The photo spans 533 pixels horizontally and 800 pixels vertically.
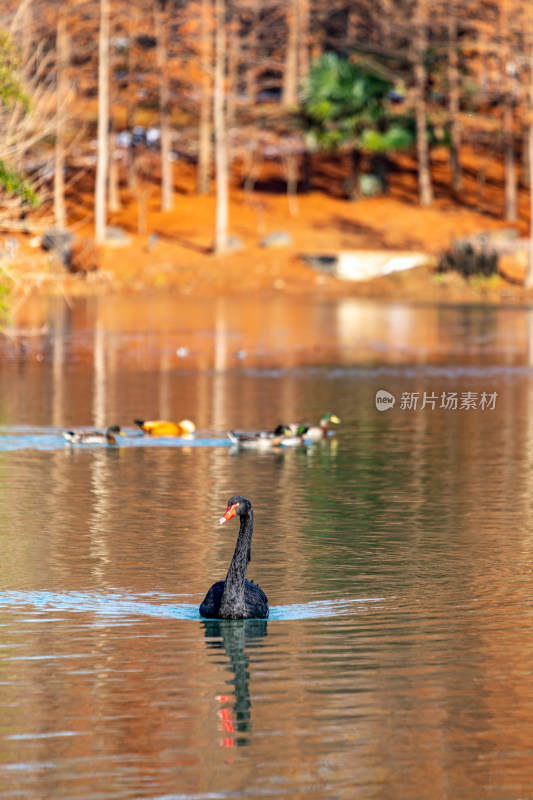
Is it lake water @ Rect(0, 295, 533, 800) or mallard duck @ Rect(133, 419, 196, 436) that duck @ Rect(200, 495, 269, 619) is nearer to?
lake water @ Rect(0, 295, 533, 800)

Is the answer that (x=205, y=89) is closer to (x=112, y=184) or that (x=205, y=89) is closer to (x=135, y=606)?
(x=112, y=184)

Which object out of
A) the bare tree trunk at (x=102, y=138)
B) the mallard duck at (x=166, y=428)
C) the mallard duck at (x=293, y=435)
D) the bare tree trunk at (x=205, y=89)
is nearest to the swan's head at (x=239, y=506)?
the mallard duck at (x=293, y=435)

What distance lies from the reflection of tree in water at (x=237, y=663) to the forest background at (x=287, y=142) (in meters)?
47.1

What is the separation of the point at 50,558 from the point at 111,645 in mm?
3364

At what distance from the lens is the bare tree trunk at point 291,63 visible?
83.8 meters

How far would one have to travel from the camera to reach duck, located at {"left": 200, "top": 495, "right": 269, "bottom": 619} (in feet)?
37.4

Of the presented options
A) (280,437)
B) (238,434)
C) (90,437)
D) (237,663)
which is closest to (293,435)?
(280,437)

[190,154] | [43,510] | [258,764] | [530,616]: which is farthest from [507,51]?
[258,764]

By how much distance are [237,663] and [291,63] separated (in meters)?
79.2

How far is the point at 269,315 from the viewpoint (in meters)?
51.3

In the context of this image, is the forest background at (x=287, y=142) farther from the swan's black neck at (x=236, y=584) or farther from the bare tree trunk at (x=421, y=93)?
the swan's black neck at (x=236, y=584)

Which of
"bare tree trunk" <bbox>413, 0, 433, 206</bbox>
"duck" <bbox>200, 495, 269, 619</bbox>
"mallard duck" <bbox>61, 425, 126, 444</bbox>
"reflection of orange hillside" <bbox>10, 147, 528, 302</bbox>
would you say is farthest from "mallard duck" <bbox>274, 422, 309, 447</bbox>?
"bare tree trunk" <bbox>413, 0, 433, 206</bbox>

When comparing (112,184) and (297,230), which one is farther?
(112,184)

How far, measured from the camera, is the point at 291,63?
285 ft
